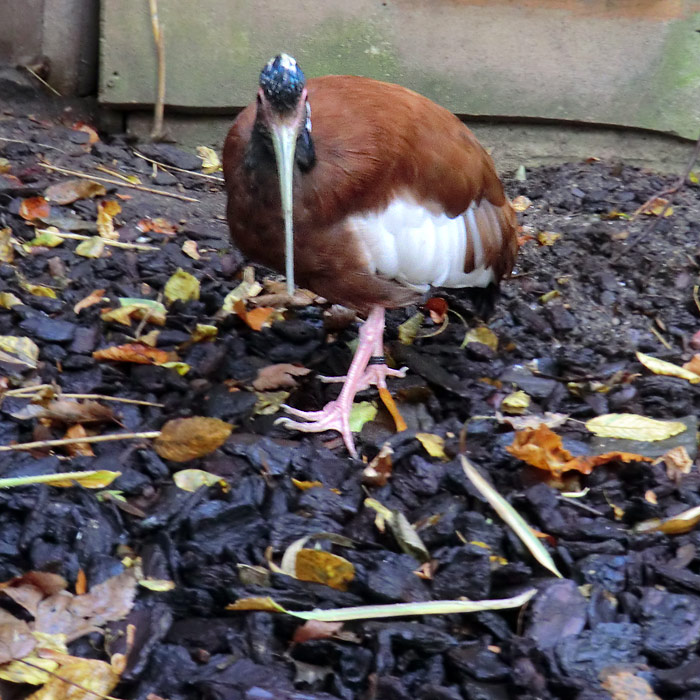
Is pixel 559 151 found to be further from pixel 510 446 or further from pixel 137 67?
pixel 510 446

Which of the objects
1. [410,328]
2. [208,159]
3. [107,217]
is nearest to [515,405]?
[410,328]

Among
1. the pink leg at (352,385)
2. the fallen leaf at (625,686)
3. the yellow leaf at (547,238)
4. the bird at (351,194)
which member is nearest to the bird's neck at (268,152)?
the bird at (351,194)

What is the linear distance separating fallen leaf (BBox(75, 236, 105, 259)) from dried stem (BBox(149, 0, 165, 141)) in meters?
1.10

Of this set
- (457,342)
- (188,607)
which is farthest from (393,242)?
(188,607)

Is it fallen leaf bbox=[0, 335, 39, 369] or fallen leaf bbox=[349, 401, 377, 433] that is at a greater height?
fallen leaf bbox=[0, 335, 39, 369]

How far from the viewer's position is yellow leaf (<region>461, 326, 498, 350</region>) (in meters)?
3.12

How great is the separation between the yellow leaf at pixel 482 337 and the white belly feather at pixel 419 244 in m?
0.25

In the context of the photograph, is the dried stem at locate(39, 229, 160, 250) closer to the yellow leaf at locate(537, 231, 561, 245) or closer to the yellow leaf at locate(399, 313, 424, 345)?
the yellow leaf at locate(399, 313, 424, 345)

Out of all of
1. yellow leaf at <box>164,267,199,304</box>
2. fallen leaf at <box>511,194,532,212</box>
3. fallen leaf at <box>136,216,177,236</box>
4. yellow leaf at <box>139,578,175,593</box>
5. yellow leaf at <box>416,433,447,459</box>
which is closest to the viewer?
yellow leaf at <box>139,578,175,593</box>


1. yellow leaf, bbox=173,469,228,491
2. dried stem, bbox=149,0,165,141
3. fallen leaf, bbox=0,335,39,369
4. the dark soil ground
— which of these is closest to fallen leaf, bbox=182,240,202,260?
the dark soil ground

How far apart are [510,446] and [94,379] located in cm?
132

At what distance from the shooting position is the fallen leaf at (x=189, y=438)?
7.45 feet

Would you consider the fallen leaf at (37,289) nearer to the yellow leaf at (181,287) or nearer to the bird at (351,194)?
the yellow leaf at (181,287)

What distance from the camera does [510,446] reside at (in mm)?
2336
